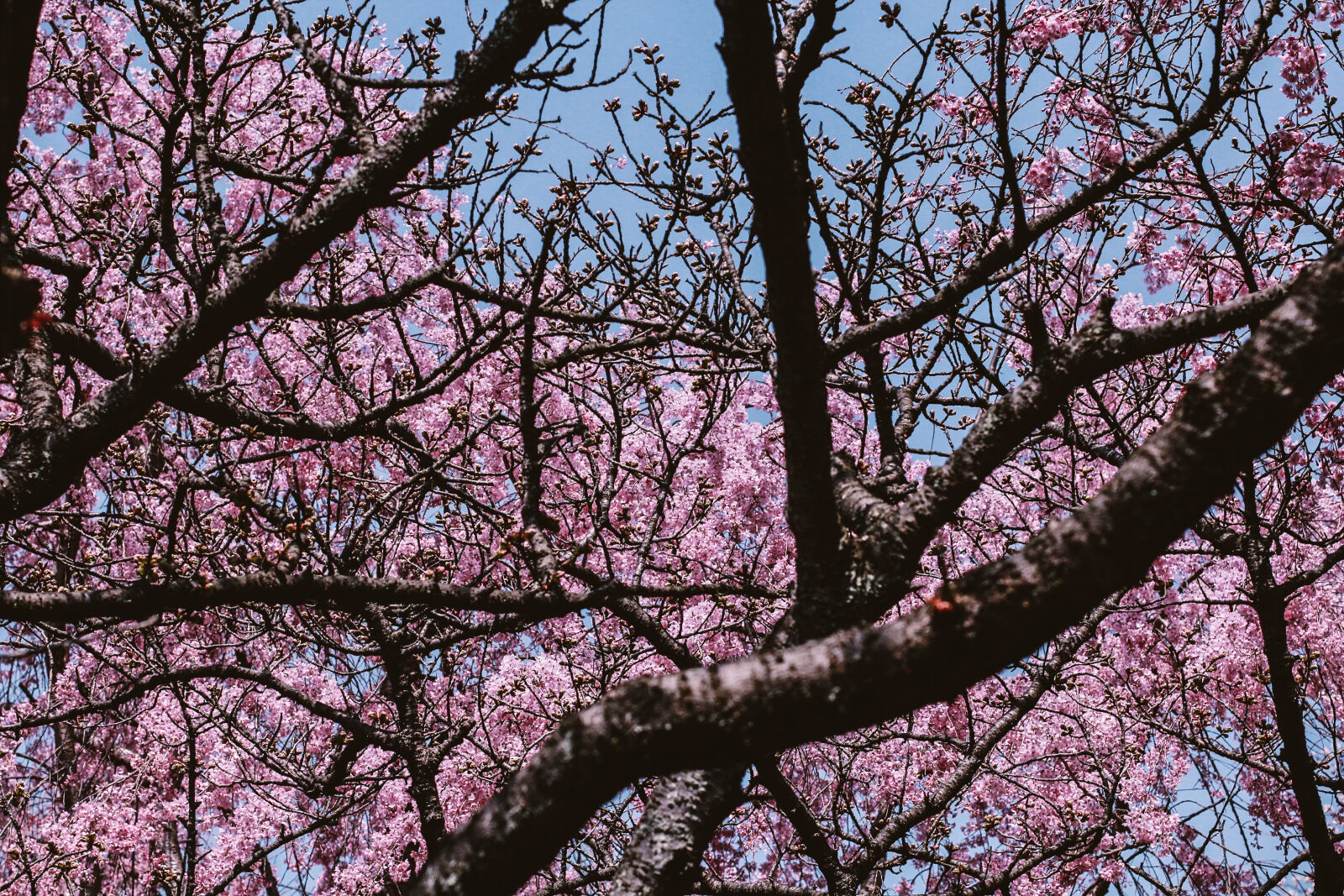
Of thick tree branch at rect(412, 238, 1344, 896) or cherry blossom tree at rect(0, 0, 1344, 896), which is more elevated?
cherry blossom tree at rect(0, 0, 1344, 896)

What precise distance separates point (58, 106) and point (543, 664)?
12.0 meters

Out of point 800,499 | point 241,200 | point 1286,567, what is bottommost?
point 800,499

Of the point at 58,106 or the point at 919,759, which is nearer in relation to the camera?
the point at 919,759

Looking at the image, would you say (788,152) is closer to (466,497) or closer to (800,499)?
(800,499)

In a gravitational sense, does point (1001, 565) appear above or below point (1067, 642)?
below

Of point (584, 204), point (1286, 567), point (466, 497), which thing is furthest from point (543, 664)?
point (1286, 567)

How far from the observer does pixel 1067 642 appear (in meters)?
6.17

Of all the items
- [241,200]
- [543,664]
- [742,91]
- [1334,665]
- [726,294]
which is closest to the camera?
[742,91]

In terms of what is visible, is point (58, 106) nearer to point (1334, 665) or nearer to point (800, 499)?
point (800, 499)

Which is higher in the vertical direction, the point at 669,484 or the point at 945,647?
the point at 669,484

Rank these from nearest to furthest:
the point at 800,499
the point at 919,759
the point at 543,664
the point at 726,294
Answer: the point at 800,499, the point at 726,294, the point at 543,664, the point at 919,759

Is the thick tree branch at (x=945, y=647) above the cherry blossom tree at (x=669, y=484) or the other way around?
the other way around

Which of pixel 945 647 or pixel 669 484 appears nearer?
pixel 945 647

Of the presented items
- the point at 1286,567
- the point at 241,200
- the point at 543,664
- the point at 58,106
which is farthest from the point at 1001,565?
the point at 58,106
